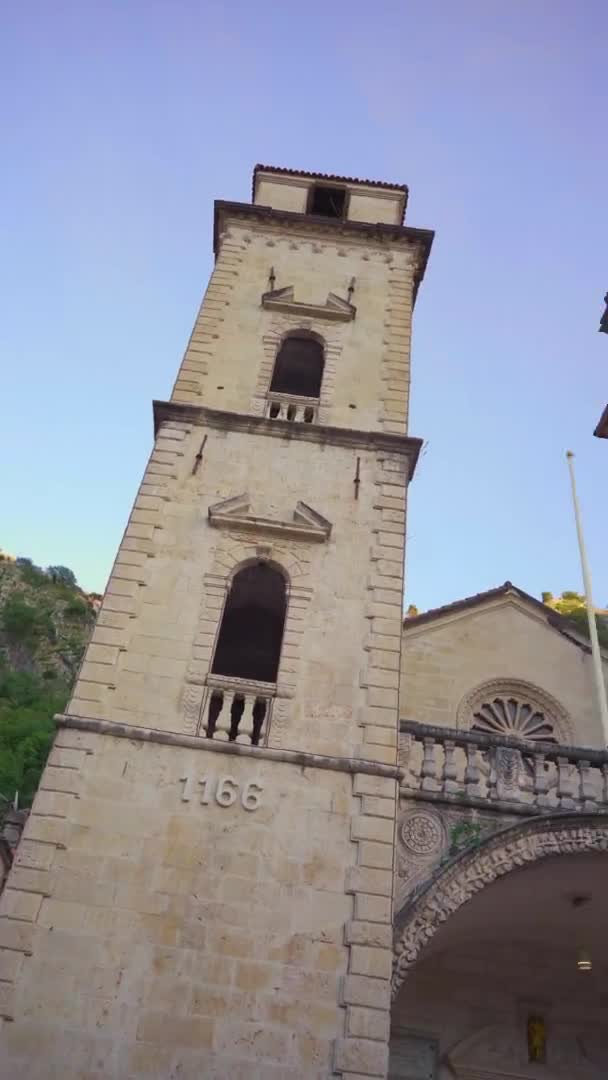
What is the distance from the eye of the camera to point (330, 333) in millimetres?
14977

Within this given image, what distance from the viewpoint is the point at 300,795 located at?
907cm

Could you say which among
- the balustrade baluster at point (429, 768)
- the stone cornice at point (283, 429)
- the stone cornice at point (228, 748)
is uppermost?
the stone cornice at point (283, 429)

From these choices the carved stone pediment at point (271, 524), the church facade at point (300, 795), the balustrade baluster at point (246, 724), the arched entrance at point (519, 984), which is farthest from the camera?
the carved stone pediment at point (271, 524)

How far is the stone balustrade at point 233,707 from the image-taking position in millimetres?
9578

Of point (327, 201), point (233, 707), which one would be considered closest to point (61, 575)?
point (327, 201)

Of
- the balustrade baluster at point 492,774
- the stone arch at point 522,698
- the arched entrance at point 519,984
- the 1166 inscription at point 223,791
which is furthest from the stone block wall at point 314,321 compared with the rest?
the arched entrance at point 519,984

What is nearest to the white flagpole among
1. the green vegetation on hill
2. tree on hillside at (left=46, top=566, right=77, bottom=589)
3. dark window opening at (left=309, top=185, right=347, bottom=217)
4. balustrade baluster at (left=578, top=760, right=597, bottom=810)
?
balustrade baluster at (left=578, top=760, right=597, bottom=810)

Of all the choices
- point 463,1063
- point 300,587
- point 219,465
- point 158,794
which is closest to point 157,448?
point 219,465

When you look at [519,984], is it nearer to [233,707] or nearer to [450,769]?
[450,769]

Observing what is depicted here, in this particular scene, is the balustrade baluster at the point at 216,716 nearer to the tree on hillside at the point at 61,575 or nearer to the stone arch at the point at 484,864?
the stone arch at the point at 484,864

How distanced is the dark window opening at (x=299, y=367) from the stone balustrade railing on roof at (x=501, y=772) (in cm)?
691

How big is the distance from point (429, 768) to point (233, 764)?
2.16 m

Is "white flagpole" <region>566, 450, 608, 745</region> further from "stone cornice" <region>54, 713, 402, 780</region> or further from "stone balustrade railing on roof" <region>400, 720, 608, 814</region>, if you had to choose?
"stone cornice" <region>54, 713, 402, 780</region>

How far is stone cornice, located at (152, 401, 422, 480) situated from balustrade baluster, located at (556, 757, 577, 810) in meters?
4.66
